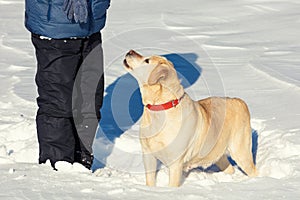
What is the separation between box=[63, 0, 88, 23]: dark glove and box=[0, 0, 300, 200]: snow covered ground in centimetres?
99

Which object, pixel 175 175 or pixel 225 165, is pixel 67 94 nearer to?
pixel 175 175

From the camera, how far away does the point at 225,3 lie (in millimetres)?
10609

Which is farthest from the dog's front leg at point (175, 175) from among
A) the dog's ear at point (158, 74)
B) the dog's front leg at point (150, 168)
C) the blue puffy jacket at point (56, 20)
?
the blue puffy jacket at point (56, 20)

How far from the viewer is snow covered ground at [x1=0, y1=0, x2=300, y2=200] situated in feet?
13.9

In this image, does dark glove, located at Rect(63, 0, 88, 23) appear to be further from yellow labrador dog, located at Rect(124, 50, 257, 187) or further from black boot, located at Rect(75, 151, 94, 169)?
black boot, located at Rect(75, 151, 94, 169)

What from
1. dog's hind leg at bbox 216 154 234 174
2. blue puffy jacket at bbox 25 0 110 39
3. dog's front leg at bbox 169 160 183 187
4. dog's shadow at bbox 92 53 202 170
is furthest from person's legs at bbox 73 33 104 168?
dog's hind leg at bbox 216 154 234 174

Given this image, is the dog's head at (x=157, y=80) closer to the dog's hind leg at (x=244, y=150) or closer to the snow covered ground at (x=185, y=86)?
the snow covered ground at (x=185, y=86)

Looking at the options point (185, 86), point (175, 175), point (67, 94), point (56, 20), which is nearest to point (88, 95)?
point (67, 94)

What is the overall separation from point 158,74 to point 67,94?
0.72 m

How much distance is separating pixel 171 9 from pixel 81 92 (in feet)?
18.7

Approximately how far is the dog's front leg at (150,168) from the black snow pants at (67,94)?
0.54m

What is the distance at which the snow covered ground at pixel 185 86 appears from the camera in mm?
4250

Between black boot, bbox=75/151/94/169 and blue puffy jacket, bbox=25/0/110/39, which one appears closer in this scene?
blue puffy jacket, bbox=25/0/110/39

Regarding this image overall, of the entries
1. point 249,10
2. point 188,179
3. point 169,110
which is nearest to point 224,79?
point 188,179
